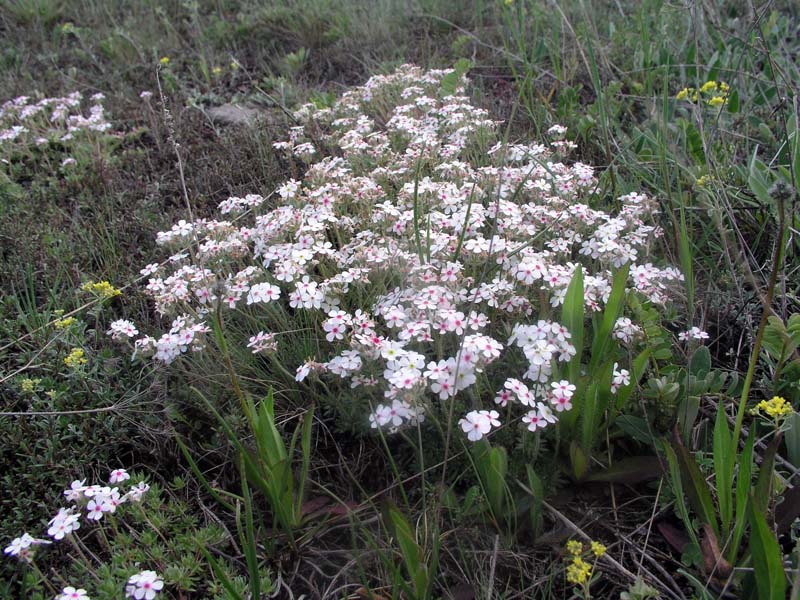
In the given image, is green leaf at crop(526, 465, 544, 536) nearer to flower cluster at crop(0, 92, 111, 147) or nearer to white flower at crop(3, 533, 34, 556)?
white flower at crop(3, 533, 34, 556)

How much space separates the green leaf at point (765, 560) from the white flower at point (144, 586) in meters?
1.44

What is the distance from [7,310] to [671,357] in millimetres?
2757

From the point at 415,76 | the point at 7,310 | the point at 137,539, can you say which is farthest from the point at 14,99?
the point at 137,539

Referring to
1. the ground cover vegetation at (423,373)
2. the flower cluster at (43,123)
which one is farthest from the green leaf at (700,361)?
the flower cluster at (43,123)

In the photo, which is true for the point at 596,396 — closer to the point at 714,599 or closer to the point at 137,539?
the point at 714,599

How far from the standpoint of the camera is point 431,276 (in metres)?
2.10

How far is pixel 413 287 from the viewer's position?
7.07 feet

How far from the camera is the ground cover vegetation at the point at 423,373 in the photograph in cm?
179

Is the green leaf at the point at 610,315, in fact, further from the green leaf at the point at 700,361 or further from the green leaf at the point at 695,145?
the green leaf at the point at 695,145

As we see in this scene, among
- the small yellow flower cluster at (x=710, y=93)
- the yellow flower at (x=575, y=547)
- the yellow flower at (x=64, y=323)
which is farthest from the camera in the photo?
the small yellow flower cluster at (x=710, y=93)

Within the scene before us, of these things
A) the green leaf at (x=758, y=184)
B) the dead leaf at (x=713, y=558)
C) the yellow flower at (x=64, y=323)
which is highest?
the yellow flower at (x=64, y=323)

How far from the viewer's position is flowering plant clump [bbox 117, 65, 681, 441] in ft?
6.26

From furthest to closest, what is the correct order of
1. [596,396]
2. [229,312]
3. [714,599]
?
[229,312] < [596,396] < [714,599]

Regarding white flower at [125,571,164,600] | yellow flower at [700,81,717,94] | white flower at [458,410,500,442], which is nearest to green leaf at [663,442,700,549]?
white flower at [458,410,500,442]
